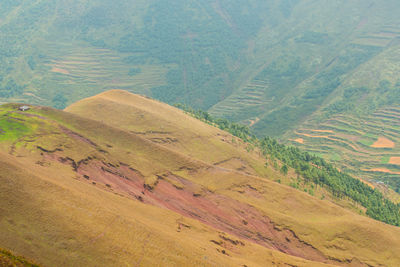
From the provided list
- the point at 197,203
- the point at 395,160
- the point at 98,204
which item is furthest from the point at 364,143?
the point at 98,204

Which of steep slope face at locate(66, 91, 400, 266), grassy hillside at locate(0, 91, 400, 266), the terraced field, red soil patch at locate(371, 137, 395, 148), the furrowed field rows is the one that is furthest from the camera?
red soil patch at locate(371, 137, 395, 148)

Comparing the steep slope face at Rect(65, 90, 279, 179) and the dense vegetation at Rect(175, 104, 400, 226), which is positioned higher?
the steep slope face at Rect(65, 90, 279, 179)

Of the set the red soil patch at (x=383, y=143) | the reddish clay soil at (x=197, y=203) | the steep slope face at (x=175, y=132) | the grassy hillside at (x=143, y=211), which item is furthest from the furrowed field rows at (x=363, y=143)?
the reddish clay soil at (x=197, y=203)

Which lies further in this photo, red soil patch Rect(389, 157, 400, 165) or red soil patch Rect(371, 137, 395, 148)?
red soil patch Rect(371, 137, 395, 148)

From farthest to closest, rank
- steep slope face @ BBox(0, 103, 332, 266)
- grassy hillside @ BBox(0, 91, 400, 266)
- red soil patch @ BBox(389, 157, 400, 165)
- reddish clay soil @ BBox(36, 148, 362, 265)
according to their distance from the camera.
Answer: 1. red soil patch @ BBox(389, 157, 400, 165)
2. reddish clay soil @ BBox(36, 148, 362, 265)
3. grassy hillside @ BBox(0, 91, 400, 266)
4. steep slope face @ BBox(0, 103, 332, 266)

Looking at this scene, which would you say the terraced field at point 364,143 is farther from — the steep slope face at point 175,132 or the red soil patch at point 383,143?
the steep slope face at point 175,132

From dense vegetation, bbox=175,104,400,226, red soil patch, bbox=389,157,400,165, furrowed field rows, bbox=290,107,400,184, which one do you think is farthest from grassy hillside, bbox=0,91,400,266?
red soil patch, bbox=389,157,400,165

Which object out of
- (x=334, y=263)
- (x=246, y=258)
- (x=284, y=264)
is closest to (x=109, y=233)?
(x=246, y=258)

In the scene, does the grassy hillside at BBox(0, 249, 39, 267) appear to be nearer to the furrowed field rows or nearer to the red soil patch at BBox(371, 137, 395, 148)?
the furrowed field rows
